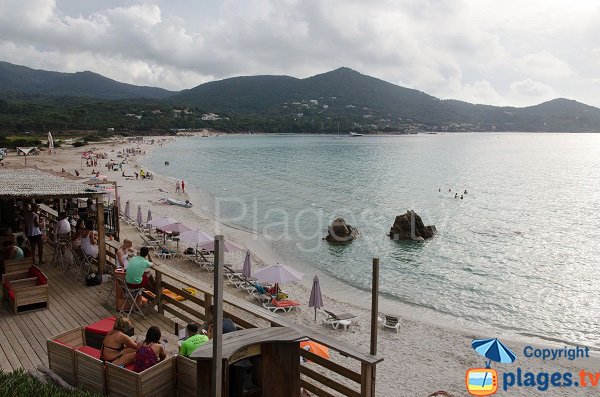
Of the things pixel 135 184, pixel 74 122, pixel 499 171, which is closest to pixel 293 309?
pixel 135 184

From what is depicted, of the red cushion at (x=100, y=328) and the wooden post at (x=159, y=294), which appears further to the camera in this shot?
the wooden post at (x=159, y=294)

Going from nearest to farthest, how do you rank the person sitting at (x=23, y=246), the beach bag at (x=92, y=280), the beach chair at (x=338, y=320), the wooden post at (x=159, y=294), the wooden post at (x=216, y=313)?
the wooden post at (x=216, y=313), the wooden post at (x=159, y=294), the beach bag at (x=92, y=280), the person sitting at (x=23, y=246), the beach chair at (x=338, y=320)

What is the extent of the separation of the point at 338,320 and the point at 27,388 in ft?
32.4

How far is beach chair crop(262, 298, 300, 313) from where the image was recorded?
1441 centimetres

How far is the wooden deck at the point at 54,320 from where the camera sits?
6.52m

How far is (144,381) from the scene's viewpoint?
513cm

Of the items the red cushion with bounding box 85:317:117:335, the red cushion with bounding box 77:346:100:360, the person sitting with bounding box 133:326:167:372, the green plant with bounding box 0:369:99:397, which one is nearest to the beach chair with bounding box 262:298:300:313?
the red cushion with bounding box 85:317:117:335

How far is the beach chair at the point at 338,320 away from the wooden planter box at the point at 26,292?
310 inches

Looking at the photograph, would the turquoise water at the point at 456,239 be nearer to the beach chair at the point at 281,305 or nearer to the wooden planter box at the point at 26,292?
the beach chair at the point at 281,305

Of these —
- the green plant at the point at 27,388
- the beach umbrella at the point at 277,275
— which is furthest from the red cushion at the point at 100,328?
the beach umbrella at the point at 277,275

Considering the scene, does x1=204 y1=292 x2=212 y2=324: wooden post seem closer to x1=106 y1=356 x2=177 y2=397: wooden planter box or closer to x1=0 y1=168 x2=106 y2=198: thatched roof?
x1=106 y1=356 x2=177 y2=397: wooden planter box

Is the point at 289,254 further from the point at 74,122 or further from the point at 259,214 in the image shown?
the point at 74,122

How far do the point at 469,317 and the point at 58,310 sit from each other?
13.3 metres

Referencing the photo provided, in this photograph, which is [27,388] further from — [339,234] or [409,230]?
[409,230]
